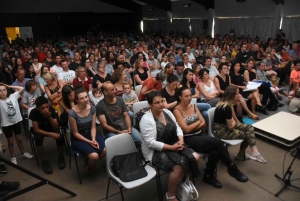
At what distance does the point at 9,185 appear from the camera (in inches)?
114

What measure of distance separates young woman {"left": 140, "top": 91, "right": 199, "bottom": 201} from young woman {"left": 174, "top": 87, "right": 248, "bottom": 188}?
18cm

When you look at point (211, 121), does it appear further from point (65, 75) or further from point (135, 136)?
point (65, 75)

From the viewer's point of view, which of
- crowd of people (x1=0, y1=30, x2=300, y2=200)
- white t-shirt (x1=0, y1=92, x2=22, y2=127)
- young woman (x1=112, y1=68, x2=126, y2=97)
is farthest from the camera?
young woman (x1=112, y1=68, x2=126, y2=97)

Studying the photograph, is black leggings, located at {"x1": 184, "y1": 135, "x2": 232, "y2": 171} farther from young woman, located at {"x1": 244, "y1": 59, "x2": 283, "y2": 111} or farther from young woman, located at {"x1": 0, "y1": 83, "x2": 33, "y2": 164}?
young woman, located at {"x1": 244, "y1": 59, "x2": 283, "y2": 111}

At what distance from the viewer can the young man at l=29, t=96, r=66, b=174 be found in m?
3.11

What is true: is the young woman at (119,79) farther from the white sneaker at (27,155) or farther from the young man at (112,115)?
the white sneaker at (27,155)

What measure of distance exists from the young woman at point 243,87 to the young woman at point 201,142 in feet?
7.27

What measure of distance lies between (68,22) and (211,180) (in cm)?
1464

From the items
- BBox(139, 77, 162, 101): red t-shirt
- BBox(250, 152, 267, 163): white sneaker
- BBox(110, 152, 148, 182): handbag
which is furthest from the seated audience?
BBox(250, 152, 267, 163): white sneaker

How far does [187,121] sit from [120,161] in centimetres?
97

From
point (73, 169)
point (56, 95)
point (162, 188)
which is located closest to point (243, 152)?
point (162, 188)

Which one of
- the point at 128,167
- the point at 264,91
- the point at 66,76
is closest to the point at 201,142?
the point at 128,167

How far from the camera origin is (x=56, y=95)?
3.84 m

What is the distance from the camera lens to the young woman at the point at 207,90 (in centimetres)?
422
